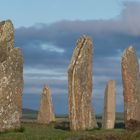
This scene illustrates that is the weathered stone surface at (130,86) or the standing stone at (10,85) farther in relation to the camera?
the weathered stone surface at (130,86)

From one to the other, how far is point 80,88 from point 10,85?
459 cm

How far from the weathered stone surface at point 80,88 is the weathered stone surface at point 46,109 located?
11.7 meters

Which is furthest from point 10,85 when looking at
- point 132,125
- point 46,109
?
point 46,109

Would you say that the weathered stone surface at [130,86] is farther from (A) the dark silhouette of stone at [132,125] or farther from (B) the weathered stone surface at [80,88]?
(A) the dark silhouette of stone at [132,125]

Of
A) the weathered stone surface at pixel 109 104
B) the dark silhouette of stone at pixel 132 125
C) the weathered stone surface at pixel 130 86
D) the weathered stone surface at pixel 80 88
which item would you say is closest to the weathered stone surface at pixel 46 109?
the weathered stone surface at pixel 109 104

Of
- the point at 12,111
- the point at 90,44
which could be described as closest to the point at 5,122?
the point at 12,111

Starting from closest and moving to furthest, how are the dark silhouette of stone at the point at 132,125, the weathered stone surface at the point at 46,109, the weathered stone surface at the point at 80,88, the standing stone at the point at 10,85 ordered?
the dark silhouette of stone at the point at 132,125, the standing stone at the point at 10,85, the weathered stone surface at the point at 80,88, the weathered stone surface at the point at 46,109

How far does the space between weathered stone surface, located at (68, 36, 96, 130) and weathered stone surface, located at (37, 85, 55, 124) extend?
38.5 ft

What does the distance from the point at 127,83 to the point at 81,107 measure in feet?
16.3

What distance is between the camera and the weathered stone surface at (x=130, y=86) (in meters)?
43.4

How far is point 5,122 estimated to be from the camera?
36.6 meters

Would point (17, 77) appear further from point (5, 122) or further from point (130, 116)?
point (130, 116)

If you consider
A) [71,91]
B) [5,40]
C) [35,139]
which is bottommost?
[35,139]

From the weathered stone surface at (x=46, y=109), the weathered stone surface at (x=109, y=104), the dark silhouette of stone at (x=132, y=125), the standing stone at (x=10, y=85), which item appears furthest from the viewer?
the weathered stone surface at (x=46, y=109)
